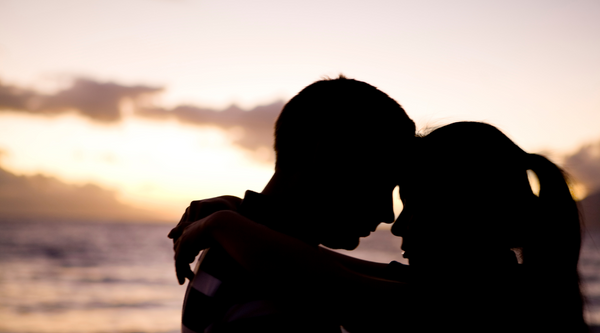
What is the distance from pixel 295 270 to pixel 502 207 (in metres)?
1.01

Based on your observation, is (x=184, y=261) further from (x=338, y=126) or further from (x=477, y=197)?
(x=477, y=197)

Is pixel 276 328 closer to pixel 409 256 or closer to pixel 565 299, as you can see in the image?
pixel 409 256

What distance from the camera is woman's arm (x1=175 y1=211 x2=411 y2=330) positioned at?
146 cm

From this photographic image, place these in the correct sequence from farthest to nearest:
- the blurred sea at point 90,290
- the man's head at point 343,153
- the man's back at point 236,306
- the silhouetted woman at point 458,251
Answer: the blurred sea at point 90,290, the man's head at point 343,153, the silhouetted woman at point 458,251, the man's back at point 236,306

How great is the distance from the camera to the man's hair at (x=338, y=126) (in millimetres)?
1809

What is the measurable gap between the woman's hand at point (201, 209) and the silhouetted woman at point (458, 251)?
26 cm

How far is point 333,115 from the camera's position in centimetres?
184

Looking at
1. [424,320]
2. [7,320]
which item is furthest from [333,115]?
[7,320]

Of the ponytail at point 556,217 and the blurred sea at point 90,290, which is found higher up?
the blurred sea at point 90,290

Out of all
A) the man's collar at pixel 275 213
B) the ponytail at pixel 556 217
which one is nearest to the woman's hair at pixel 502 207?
the ponytail at pixel 556 217

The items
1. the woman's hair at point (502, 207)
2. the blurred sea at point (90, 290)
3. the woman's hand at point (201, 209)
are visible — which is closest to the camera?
the woman's hair at point (502, 207)

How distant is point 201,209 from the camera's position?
6.74 feet

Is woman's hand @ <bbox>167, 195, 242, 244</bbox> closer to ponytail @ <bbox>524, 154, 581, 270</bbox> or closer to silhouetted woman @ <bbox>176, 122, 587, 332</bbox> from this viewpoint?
silhouetted woman @ <bbox>176, 122, 587, 332</bbox>

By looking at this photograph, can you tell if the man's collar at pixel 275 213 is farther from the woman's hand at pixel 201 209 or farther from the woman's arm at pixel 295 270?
the woman's hand at pixel 201 209
